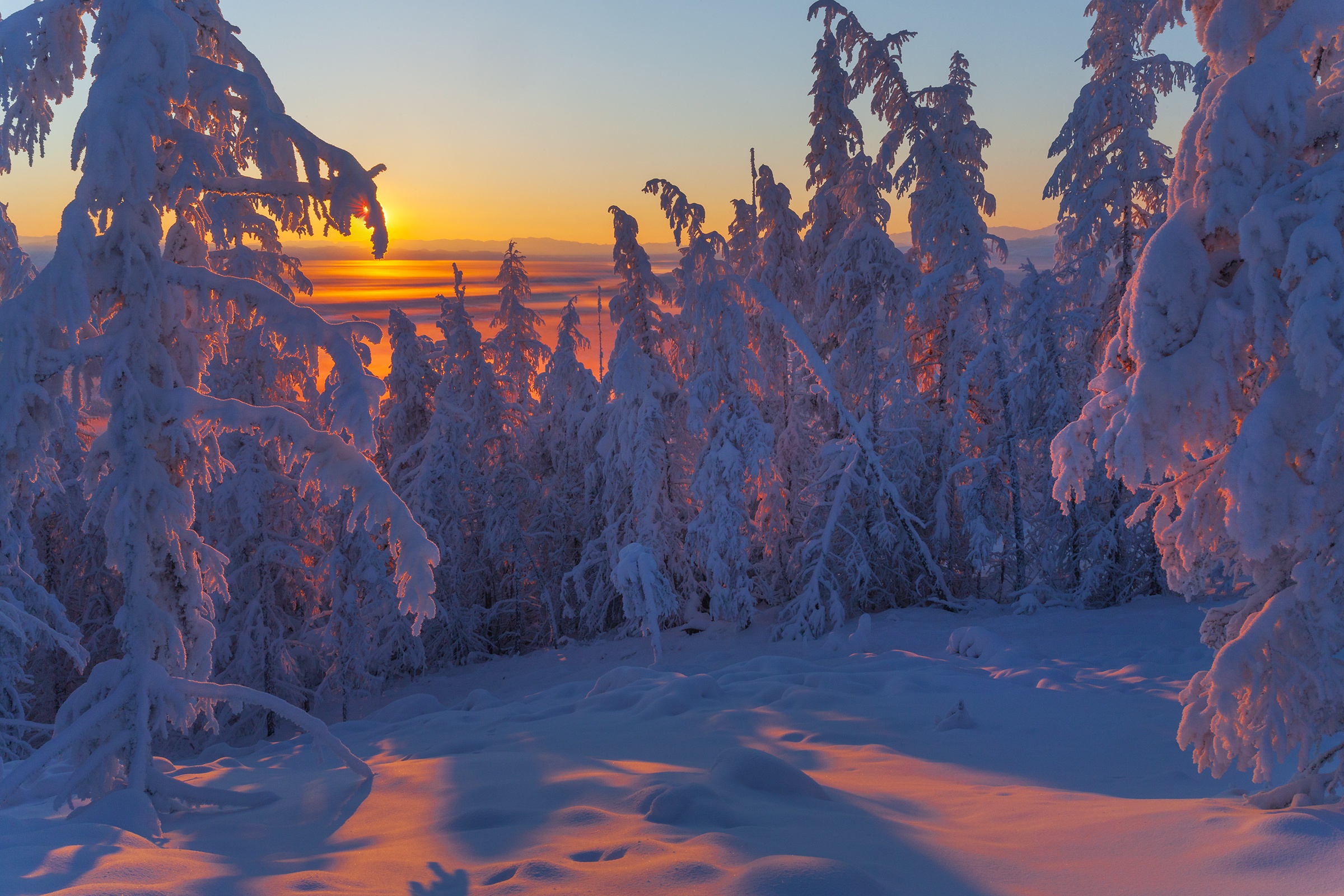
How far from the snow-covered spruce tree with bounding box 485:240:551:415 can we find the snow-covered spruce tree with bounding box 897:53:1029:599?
41.8 feet

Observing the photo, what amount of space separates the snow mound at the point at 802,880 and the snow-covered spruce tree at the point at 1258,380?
279 centimetres

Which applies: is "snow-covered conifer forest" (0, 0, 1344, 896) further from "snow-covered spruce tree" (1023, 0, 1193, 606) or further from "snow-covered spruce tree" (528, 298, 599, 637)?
"snow-covered spruce tree" (528, 298, 599, 637)

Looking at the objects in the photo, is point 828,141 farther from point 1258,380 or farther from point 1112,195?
point 1258,380

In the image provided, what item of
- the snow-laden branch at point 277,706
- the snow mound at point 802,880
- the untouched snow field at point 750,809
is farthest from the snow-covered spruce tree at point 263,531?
the snow mound at point 802,880

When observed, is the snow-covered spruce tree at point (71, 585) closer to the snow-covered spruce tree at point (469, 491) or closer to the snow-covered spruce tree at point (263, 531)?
the snow-covered spruce tree at point (263, 531)

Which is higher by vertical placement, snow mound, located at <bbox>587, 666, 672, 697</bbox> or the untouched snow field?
the untouched snow field

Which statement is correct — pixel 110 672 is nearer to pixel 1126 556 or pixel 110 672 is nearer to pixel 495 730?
pixel 495 730

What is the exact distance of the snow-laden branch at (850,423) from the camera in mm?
17875

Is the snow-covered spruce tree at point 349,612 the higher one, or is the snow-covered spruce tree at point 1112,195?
the snow-covered spruce tree at point 1112,195

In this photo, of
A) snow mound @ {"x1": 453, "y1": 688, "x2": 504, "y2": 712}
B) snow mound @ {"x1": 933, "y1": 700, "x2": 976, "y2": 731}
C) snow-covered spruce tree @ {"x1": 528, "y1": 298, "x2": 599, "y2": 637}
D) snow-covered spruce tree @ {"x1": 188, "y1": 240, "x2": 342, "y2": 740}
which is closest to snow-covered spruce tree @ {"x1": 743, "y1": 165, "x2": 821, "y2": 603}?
snow-covered spruce tree @ {"x1": 528, "y1": 298, "x2": 599, "y2": 637}

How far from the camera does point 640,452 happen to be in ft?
67.6

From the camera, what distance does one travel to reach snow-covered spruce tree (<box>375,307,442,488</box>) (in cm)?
2369

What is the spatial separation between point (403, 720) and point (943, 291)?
15000mm

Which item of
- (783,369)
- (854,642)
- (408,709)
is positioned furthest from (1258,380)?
(783,369)
